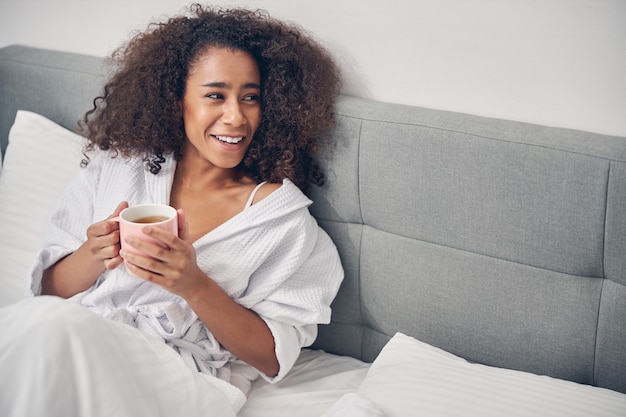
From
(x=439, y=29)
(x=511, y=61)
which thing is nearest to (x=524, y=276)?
(x=511, y=61)

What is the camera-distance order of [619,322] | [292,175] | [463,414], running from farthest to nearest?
[292,175], [619,322], [463,414]

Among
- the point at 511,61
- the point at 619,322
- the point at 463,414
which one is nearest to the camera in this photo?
the point at 463,414

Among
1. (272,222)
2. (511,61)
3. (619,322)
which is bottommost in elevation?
(619,322)

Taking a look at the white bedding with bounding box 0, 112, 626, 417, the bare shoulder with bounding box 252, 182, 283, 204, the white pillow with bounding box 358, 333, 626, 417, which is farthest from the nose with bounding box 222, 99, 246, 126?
the white pillow with bounding box 358, 333, 626, 417

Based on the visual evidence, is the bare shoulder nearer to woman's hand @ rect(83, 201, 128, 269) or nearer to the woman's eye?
the woman's eye

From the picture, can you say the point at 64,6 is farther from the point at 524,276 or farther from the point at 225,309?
the point at 524,276

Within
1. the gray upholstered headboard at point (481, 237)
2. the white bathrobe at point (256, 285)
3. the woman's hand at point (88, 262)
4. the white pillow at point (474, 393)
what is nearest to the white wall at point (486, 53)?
the gray upholstered headboard at point (481, 237)

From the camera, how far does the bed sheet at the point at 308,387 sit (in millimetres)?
1499

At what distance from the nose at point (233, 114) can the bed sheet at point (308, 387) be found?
570mm

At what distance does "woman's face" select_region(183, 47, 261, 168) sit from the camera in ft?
4.95

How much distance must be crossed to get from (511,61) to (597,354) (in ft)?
1.93

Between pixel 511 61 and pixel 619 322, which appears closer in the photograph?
pixel 619 322

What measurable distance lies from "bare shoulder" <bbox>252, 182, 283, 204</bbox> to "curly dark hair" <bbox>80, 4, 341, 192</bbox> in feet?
0.06

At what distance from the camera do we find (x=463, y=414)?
1238 millimetres
